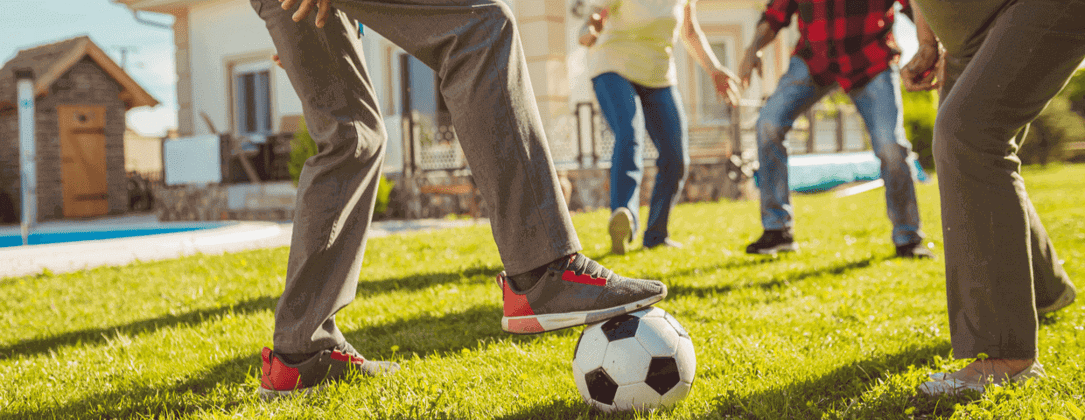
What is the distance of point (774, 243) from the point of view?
4.49 meters

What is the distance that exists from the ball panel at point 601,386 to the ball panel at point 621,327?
0.33 feet

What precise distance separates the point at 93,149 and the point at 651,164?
11.3 metres

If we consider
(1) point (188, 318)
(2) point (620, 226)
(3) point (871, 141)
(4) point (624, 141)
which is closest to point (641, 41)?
(4) point (624, 141)

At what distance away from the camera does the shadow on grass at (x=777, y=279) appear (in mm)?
3332

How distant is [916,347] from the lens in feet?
7.59

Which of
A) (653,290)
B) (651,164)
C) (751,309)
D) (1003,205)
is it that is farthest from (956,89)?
(651,164)

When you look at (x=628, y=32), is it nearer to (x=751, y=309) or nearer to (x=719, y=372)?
(x=751, y=309)

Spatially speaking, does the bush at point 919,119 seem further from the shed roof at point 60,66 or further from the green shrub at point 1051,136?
the shed roof at point 60,66

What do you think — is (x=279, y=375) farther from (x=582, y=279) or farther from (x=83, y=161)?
(x=83, y=161)

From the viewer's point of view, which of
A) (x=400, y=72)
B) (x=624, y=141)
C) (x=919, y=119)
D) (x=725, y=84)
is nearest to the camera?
(x=624, y=141)

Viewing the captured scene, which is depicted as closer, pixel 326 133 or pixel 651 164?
pixel 326 133

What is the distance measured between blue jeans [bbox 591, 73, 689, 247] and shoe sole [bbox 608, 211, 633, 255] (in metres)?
0.14

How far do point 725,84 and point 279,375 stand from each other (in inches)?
138

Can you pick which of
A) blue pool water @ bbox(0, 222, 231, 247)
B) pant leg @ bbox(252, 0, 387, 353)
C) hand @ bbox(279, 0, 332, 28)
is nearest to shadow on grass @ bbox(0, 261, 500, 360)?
pant leg @ bbox(252, 0, 387, 353)
